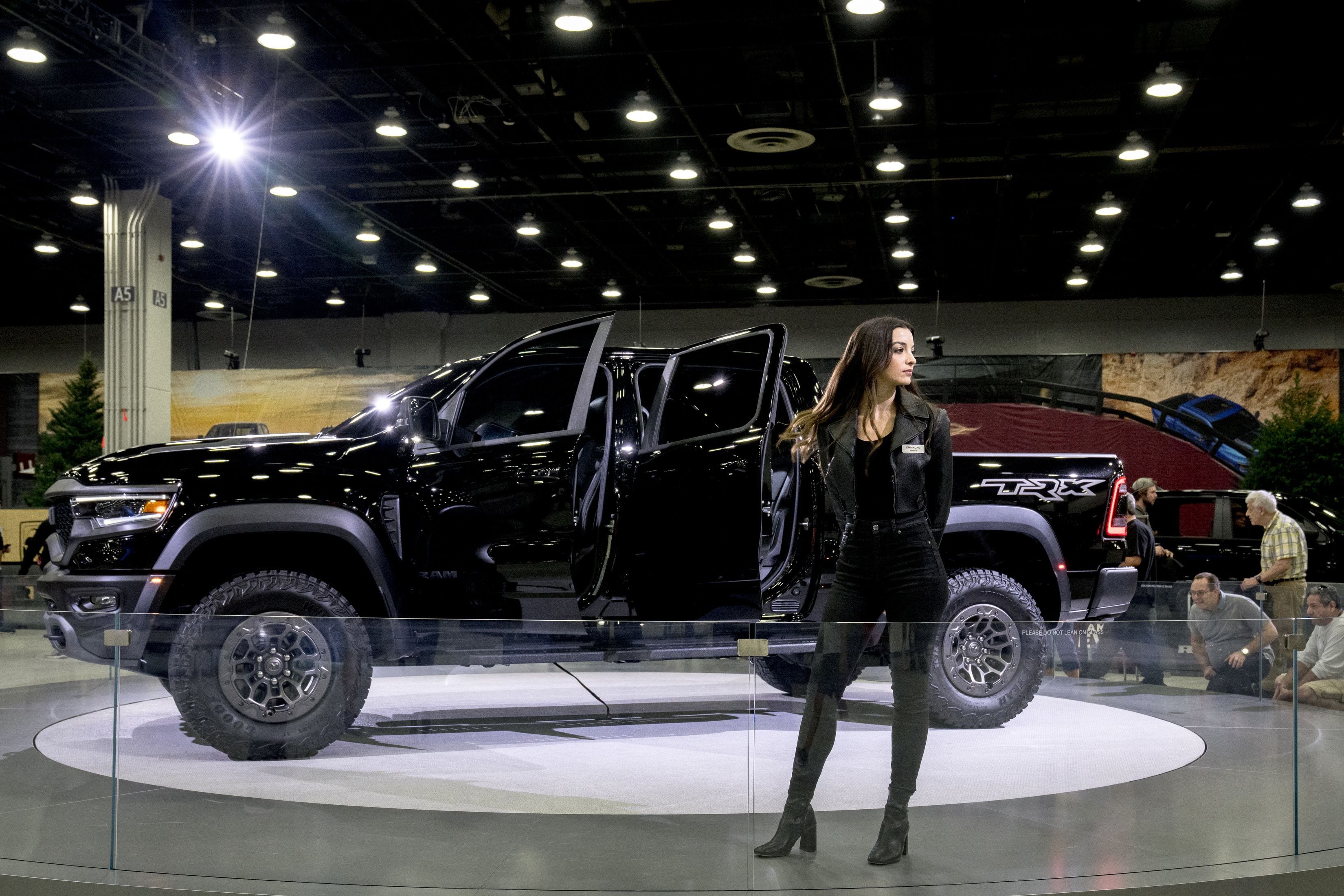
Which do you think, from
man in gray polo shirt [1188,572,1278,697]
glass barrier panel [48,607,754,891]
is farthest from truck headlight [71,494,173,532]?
man in gray polo shirt [1188,572,1278,697]

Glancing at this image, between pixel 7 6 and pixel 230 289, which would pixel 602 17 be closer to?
pixel 7 6

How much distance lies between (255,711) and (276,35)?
7.74 metres

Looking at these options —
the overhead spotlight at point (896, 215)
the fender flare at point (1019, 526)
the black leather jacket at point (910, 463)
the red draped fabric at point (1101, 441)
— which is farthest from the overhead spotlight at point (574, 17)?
the red draped fabric at point (1101, 441)

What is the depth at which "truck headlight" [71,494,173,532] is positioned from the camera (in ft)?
16.9

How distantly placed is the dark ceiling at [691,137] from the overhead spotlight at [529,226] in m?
0.22

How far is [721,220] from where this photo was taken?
1648cm

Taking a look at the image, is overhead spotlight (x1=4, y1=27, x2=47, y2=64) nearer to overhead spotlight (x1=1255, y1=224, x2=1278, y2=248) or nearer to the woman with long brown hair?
the woman with long brown hair

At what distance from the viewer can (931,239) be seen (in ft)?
58.5

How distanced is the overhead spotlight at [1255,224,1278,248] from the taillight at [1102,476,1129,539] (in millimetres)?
12160

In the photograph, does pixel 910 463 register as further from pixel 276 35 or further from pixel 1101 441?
pixel 1101 441

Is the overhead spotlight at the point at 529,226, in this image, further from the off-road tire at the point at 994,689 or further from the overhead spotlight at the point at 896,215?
the off-road tire at the point at 994,689

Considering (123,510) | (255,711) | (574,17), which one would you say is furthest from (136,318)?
(255,711)

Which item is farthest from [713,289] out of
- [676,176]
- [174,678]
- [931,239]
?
[174,678]

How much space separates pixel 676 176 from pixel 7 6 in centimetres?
718
